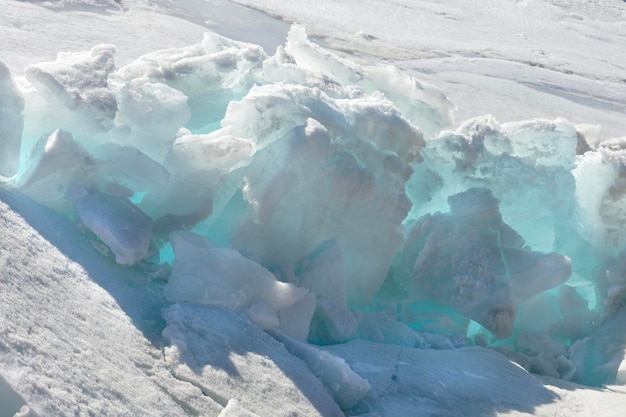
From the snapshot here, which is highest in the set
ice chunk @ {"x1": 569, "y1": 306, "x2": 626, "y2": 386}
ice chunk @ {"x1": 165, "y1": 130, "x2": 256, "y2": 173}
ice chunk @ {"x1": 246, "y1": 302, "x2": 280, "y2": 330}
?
ice chunk @ {"x1": 165, "y1": 130, "x2": 256, "y2": 173}

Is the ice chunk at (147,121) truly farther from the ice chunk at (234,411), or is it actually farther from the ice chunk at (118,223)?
the ice chunk at (234,411)

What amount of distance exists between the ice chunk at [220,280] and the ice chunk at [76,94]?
1.38 ft

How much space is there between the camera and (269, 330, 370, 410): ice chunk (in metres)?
2.27

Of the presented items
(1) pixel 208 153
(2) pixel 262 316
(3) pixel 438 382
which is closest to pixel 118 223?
(1) pixel 208 153

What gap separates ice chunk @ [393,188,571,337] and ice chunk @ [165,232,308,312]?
71cm

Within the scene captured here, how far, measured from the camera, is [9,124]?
8.37ft

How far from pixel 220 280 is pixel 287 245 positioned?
17.6 inches

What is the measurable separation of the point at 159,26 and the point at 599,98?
11.1ft

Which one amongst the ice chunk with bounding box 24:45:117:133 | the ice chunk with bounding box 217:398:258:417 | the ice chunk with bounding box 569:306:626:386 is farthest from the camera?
the ice chunk with bounding box 569:306:626:386

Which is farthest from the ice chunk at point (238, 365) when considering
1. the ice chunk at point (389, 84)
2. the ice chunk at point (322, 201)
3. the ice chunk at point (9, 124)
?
the ice chunk at point (389, 84)

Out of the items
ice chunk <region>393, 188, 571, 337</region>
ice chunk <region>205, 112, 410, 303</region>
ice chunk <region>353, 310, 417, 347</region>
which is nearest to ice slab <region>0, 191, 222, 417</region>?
ice chunk <region>205, 112, 410, 303</region>

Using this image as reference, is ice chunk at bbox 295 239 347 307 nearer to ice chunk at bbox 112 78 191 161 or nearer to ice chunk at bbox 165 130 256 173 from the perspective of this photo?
ice chunk at bbox 165 130 256 173

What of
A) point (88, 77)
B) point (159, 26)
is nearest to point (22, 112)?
point (88, 77)

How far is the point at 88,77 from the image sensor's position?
275cm
